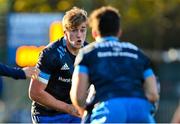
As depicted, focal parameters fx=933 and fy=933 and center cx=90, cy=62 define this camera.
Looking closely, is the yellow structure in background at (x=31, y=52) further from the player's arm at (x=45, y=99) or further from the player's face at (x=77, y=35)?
the player's face at (x=77, y=35)

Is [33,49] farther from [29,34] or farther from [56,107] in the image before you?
[56,107]

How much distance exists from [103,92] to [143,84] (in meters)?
0.41

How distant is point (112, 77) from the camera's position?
8.16 meters

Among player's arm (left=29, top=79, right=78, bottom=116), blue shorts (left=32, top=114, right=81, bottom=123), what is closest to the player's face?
player's arm (left=29, top=79, right=78, bottom=116)

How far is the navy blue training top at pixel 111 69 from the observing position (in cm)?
817

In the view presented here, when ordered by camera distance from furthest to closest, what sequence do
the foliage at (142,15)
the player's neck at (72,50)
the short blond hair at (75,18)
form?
1. the foliage at (142,15)
2. the player's neck at (72,50)
3. the short blond hair at (75,18)

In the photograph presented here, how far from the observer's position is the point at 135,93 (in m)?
8.19

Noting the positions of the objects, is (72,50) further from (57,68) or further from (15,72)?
(15,72)

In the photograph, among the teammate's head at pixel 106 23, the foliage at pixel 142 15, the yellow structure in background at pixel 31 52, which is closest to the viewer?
the teammate's head at pixel 106 23

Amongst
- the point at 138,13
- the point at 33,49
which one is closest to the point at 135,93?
the point at 33,49

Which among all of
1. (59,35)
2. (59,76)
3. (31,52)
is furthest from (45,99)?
(31,52)

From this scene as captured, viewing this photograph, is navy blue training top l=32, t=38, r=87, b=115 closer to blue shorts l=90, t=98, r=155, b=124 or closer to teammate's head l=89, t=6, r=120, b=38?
teammate's head l=89, t=6, r=120, b=38

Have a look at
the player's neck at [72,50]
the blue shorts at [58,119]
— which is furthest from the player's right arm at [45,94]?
the player's neck at [72,50]

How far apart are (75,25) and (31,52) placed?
12080 millimetres
